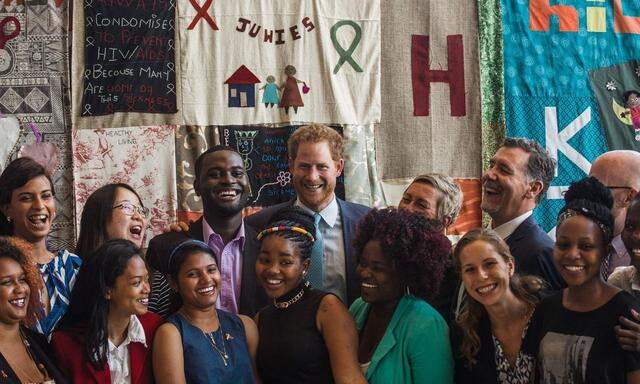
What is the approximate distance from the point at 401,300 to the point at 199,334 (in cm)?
78

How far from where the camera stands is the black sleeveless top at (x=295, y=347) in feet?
10.2

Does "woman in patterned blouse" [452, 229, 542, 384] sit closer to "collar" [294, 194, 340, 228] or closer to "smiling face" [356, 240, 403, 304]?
"smiling face" [356, 240, 403, 304]

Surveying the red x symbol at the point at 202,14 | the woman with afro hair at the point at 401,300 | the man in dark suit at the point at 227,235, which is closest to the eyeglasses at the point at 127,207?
the man in dark suit at the point at 227,235

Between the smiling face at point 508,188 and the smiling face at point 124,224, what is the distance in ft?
5.23

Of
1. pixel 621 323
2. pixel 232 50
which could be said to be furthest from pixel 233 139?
pixel 621 323

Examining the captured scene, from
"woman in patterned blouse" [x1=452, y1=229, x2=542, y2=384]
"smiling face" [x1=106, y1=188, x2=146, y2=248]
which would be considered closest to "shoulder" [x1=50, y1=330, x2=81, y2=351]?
"smiling face" [x1=106, y1=188, x2=146, y2=248]

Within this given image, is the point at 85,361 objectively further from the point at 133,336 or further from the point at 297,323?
the point at 297,323

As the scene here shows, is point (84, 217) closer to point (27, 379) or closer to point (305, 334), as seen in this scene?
point (27, 379)

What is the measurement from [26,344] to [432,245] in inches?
61.3

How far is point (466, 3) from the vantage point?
6.00 metres

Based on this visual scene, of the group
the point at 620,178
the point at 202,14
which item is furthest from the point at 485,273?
the point at 202,14

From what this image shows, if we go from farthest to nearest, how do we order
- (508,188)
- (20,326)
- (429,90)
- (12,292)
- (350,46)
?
(429,90)
(350,46)
(508,188)
(20,326)
(12,292)

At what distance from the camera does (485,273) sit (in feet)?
10.3

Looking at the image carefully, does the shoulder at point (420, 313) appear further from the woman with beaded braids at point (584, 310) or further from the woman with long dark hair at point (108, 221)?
the woman with long dark hair at point (108, 221)
